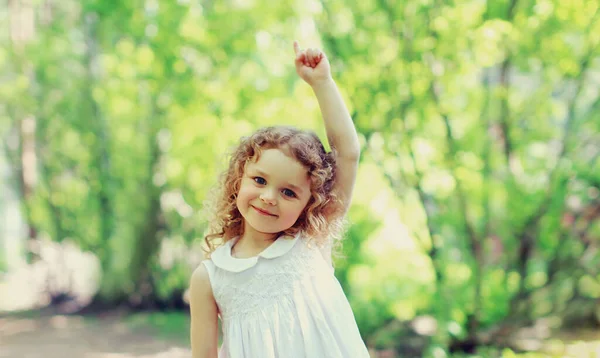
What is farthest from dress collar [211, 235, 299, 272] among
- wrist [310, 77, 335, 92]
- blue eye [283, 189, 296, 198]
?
wrist [310, 77, 335, 92]

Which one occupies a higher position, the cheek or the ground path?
the cheek

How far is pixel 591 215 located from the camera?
12.1 feet

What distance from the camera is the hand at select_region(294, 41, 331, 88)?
147 cm

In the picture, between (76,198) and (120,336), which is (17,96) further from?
(120,336)

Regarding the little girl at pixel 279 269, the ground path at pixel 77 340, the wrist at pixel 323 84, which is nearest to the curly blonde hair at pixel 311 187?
the little girl at pixel 279 269

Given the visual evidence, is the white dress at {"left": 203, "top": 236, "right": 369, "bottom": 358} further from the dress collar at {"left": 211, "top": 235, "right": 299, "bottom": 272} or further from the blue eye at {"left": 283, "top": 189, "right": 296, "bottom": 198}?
the blue eye at {"left": 283, "top": 189, "right": 296, "bottom": 198}

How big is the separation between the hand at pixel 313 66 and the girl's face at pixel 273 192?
22 centimetres

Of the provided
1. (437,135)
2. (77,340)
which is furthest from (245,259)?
(77,340)

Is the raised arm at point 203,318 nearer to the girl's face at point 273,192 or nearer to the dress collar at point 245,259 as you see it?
the dress collar at point 245,259

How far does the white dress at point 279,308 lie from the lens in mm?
1324

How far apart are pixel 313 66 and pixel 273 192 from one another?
355mm

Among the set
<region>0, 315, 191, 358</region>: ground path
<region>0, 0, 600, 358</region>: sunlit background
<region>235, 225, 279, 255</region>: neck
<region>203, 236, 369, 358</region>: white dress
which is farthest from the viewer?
<region>0, 315, 191, 358</region>: ground path

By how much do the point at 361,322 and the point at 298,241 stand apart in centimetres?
245

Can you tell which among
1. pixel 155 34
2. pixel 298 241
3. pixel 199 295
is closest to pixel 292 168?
pixel 298 241
